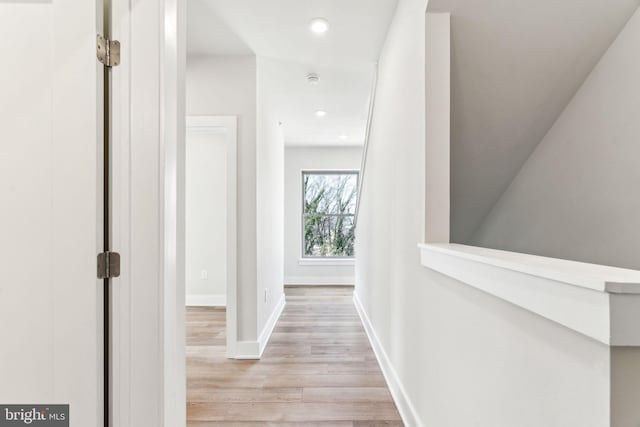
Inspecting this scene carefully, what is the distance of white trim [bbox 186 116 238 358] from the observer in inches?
104

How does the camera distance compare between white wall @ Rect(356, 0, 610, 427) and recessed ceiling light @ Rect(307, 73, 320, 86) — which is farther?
recessed ceiling light @ Rect(307, 73, 320, 86)

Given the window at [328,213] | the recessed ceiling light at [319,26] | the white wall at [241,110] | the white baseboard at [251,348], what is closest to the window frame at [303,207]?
the window at [328,213]

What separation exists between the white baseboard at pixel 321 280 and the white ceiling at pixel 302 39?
10.5ft

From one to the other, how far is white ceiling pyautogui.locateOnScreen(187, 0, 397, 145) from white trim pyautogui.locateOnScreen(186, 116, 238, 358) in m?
0.56

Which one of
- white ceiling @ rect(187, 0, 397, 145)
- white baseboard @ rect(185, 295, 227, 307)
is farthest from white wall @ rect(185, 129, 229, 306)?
white ceiling @ rect(187, 0, 397, 145)

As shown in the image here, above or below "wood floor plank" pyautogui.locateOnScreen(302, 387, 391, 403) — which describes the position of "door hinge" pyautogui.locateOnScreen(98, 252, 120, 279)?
above

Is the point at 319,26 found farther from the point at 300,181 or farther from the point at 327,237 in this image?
the point at 327,237

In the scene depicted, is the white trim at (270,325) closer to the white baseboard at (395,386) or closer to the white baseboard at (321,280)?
the white baseboard at (395,386)

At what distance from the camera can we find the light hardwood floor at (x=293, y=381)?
1837mm

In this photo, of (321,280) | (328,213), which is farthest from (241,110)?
(321,280)

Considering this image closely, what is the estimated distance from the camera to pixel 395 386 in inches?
77.9

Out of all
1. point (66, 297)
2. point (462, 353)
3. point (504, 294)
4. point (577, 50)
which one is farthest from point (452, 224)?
point (66, 297)

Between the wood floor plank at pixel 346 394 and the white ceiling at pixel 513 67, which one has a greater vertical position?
the white ceiling at pixel 513 67

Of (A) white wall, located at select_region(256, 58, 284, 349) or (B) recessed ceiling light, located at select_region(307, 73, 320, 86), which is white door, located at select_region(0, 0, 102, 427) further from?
(B) recessed ceiling light, located at select_region(307, 73, 320, 86)
